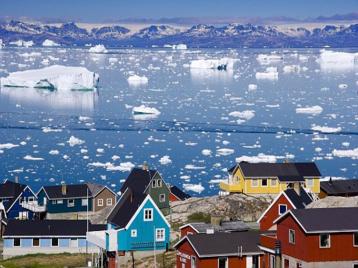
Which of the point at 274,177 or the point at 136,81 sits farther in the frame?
the point at 136,81

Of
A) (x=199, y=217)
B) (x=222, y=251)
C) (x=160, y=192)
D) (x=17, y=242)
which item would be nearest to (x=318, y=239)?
(x=222, y=251)

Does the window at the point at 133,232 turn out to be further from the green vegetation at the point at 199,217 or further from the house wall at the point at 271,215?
the green vegetation at the point at 199,217

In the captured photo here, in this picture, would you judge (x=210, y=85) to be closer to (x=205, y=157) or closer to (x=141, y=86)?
(x=141, y=86)

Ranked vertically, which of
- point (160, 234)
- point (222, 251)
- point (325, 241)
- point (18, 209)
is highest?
point (18, 209)

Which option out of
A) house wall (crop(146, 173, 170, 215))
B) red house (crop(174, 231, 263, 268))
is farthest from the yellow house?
red house (crop(174, 231, 263, 268))

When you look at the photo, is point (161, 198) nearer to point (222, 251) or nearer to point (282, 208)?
point (282, 208)

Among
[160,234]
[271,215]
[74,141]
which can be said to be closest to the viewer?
[271,215]

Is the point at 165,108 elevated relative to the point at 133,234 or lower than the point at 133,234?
elevated

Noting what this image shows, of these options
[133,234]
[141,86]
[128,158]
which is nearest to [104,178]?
[128,158]
